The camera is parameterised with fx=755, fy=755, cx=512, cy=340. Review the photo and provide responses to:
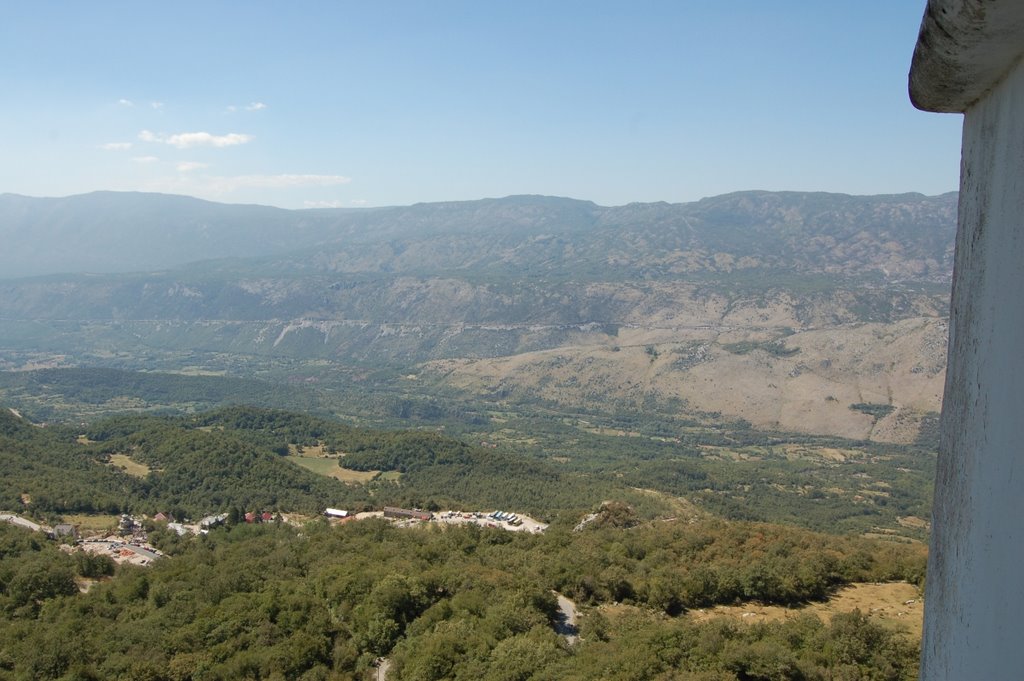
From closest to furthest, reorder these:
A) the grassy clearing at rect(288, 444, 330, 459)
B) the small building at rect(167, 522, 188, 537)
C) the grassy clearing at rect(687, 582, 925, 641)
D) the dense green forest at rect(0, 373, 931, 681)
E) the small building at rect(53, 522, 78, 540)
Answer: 1. the dense green forest at rect(0, 373, 931, 681)
2. the grassy clearing at rect(687, 582, 925, 641)
3. the small building at rect(53, 522, 78, 540)
4. the small building at rect(167, 522, 188, 537)
5. the grassy clearing at rect(288, 444, 330, 459)

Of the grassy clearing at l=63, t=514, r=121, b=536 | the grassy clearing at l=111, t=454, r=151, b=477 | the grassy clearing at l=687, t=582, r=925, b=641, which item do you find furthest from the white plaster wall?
the grassy clearing at l=111, t=454, r=151, b=477

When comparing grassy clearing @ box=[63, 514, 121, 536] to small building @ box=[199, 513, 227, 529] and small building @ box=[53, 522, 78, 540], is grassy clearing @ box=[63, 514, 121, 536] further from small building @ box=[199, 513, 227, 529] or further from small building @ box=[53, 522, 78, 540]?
small building @ box=[199, 513, 227, 529]

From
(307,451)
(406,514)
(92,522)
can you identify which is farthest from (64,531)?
(307,451)

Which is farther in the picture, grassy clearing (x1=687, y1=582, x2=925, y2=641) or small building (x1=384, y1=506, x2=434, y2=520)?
small building (x1=384, y1=506, x2=434, y2=520)

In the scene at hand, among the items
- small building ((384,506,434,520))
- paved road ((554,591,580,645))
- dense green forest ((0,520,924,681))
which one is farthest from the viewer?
small building ((384,506,434,520))

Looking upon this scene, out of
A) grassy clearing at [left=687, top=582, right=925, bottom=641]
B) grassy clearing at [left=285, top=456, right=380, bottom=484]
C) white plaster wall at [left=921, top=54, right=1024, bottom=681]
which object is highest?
white plaster wall at [left=921, top=54, right=1024, bottom=681]

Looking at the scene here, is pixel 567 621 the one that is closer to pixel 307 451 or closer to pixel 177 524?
pixel 177 524

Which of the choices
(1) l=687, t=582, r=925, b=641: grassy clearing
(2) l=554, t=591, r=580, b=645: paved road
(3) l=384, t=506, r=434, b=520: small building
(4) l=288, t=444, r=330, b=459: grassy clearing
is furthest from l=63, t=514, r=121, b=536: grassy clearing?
(1) l=687, t=582, r=925, b=641: grassy clearing

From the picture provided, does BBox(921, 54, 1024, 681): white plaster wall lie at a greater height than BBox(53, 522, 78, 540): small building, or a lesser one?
greater
